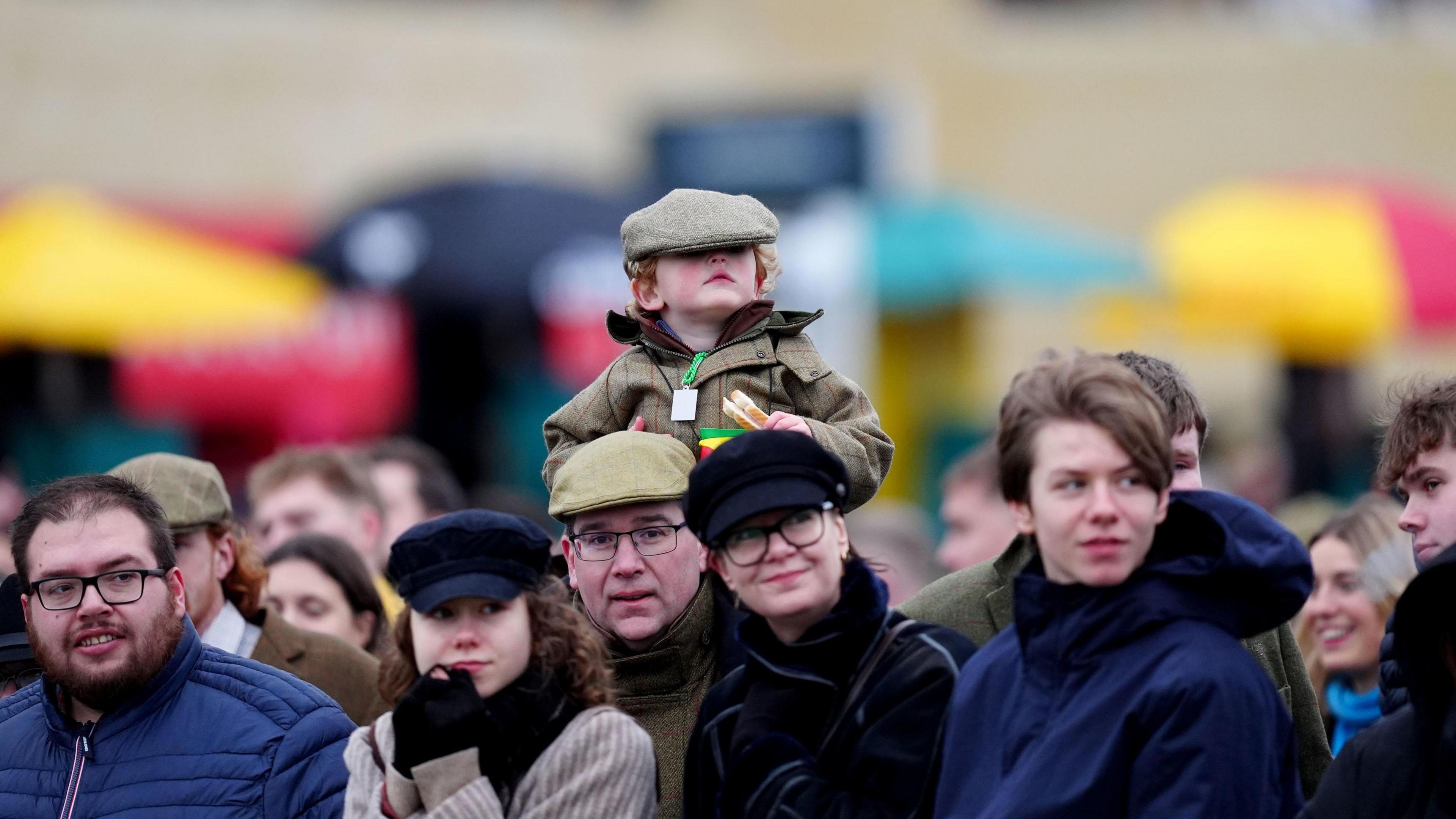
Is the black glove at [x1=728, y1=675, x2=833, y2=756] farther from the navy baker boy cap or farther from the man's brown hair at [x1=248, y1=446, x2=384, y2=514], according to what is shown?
the man's brown hair at [x1=248, y1=446, x2=384, y2=514]

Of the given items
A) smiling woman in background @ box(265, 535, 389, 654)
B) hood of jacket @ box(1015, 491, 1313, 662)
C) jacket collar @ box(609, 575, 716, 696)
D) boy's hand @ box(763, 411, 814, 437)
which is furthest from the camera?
smiling woman in background @ box(265, 535, 389, 654)

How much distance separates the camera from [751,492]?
3.42 metres

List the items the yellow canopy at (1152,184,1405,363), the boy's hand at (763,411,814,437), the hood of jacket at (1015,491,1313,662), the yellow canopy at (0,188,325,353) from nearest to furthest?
1. the hood of jacket at (1015,491,1313,662)
2. the boy's hand at (763,411,814,437)
3. the yellow canopy at (0,188,325,353)
4. the yellow canopy at (1152,184,1405,363)

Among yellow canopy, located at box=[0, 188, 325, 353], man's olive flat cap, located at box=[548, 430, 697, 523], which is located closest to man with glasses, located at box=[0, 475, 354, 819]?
man's olive flat cap, located at box=[548, 430, 697, 523]

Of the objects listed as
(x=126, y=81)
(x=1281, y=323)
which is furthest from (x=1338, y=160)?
(x=126, y=81)

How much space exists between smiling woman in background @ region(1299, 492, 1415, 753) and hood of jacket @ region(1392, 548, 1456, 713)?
75.6 inches

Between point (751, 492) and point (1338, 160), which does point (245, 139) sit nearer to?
point (1338, 160)

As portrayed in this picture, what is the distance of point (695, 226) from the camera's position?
408 cm

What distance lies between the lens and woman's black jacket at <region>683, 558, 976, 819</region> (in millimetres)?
3299

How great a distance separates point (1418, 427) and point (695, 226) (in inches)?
63.6

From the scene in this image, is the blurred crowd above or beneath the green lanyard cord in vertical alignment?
beneath

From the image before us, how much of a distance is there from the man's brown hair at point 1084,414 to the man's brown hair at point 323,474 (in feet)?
12.0

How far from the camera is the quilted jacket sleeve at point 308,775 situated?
157 inches

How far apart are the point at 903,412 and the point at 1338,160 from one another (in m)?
8.79
